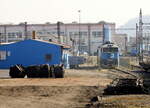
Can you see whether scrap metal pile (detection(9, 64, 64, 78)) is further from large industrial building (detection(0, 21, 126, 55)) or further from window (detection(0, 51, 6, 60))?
large industrial building (detection(0, 21, 126, 55))

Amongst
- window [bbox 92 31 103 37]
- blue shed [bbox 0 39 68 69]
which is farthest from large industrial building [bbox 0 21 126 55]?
blue shed [bbox 0 39 68 69]

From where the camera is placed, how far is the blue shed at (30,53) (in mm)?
49000

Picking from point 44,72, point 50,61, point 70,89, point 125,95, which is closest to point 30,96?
point 70,89

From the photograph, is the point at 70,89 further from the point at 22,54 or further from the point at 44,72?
the point at 22,54

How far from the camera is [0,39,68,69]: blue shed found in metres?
49.0

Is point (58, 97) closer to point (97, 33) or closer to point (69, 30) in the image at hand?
point (97, 33)

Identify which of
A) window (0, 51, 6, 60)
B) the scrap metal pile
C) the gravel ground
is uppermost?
window (0, 51, 6, 60)

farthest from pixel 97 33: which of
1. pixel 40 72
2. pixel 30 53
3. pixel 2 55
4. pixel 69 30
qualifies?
pixel 40 72

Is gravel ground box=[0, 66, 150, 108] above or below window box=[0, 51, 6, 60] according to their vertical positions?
below

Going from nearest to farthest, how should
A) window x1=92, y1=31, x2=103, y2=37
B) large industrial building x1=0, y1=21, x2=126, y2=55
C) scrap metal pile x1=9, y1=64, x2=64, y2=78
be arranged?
scrap metal pile x1=9, y1=64, x2=64, y2=78 → large industrial building x1=0, y1=21, x2=126, y2=55 → window x1=92, y1=31, x2=103, y2=37

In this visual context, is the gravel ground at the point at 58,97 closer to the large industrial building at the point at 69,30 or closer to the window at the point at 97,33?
the large industrial building at the point at 69,30

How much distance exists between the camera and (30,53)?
1953 inches

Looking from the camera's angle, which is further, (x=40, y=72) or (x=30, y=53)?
(x=30, y=53)

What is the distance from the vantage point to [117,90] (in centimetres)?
2167
